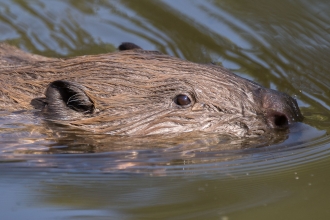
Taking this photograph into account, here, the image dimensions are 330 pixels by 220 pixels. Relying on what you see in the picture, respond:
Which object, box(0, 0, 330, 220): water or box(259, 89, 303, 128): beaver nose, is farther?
box(259, 89, 303, 128): beaver nose

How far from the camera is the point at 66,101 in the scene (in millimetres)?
4496

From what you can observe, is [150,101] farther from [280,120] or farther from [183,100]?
[280,120]

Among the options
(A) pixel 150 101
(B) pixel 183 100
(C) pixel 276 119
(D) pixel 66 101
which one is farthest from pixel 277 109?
(D) pixel 66 101

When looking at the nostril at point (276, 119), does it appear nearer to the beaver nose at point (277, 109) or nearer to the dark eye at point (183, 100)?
the beaver nose at point (277, 109)

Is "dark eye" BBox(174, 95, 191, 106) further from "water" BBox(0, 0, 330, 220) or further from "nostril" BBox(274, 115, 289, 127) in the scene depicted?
"nostril" BBox(274, 115, 289, 127)

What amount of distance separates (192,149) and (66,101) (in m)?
0.92

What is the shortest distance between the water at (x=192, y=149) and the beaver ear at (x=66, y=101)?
11 cm

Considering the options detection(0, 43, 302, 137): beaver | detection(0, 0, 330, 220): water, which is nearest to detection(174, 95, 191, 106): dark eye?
detection(0, 43, 302, 137): beaver

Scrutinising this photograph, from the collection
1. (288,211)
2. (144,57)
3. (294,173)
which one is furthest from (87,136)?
(288,211)

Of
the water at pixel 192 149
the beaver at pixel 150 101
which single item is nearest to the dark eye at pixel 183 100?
the beaver at pixel 150 101

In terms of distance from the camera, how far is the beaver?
14.7ft

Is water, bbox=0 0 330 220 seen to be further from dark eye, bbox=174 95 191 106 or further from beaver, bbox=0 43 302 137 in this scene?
dark eye, bbox=174 95 191 106

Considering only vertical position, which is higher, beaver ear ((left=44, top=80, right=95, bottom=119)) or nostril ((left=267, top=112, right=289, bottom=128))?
beaver ear ((left=44, top=80, right=95, bottom=119))

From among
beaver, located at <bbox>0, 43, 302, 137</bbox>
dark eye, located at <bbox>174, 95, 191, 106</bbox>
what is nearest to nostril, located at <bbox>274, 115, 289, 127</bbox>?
beaver, located at <bbox>0, 43, 302, 137</bbox>
